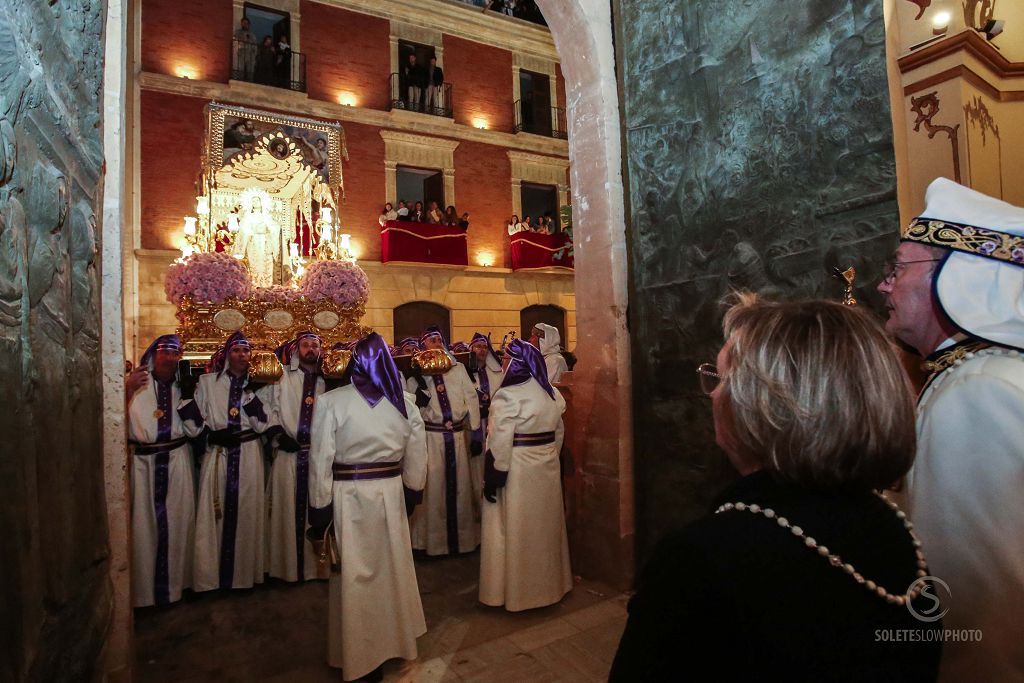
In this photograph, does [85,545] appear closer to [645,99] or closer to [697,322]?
[697,322]

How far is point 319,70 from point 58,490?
660 inches

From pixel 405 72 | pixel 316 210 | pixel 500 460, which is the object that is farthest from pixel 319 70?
pixel 500 460

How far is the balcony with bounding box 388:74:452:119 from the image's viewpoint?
16516mm

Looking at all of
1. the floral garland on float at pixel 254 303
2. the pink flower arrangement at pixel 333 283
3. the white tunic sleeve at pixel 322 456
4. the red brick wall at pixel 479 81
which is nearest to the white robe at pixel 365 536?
the white tunic sleeve at pixel 322 456

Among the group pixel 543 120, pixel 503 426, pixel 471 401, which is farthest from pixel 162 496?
pixel 543 120

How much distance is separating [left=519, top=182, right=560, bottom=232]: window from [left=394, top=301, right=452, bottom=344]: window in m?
4.55

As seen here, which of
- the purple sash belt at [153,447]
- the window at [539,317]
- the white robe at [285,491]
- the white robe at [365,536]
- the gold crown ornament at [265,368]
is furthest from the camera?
the window at [539,317]

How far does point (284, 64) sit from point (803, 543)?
17.6 m

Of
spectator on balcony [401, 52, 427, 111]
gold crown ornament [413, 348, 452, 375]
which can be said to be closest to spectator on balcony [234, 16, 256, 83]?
spectator on balcony [401, 52, 427, 111]

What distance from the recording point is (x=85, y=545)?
1.94 m

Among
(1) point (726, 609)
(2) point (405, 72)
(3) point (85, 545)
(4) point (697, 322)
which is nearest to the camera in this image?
(1) point (726, 609)

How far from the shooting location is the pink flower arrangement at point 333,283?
9930 millimetres

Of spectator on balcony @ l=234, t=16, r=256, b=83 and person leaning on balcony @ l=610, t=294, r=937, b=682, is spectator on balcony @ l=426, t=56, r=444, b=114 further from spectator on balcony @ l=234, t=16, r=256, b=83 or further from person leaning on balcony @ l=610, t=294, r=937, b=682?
person leaning on balcony @ l=610, t=294, r=937, b=682

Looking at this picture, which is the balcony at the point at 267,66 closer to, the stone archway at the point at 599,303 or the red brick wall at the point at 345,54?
the red brick wall at the point at 345,54
